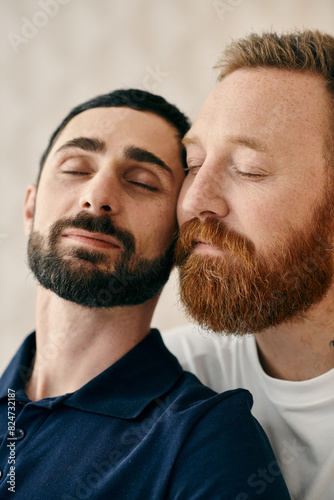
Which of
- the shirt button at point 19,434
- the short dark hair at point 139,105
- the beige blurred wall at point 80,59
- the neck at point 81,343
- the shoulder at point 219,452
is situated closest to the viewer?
the shoulder at point 219,452

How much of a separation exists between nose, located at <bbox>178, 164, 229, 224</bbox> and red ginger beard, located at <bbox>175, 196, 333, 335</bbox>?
22 millimetres

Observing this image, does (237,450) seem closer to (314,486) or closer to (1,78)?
(314,486)

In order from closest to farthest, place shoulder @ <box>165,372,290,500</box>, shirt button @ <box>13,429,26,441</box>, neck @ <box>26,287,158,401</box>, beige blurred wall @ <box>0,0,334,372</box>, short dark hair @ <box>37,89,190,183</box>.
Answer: shoulder @ <box>165,372,290,500</box>, shirt button @ <box>13,429,26,441</box>, neck @ <box>26,287,158,401</box>, short dark hair @ <box>37,89,190,183</box>, beige blurred wall @ <box>0,0,334,372</box>

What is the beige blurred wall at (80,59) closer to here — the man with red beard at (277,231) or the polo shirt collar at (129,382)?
the man with red beard at (277,231)

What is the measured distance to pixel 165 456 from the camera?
0.92 m

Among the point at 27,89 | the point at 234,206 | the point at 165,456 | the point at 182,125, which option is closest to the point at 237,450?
the point at 165,456

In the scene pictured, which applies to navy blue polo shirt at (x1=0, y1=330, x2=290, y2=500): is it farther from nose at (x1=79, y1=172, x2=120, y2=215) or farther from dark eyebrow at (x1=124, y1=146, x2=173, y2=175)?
dark eyebrow at (x1=124, y1=146, x2=173, y2=175)

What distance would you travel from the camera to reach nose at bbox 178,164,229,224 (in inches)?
41.8

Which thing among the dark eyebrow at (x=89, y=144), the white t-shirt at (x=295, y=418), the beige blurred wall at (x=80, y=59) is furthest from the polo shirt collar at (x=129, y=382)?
the beige blurred wall at (x=80, y=59)

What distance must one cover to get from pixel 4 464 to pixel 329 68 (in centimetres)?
108

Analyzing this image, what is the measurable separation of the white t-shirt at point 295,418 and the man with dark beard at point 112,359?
160 millimetres

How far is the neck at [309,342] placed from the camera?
1.15 m

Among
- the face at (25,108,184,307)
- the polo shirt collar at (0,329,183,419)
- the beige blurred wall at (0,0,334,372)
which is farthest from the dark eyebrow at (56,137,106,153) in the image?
the beige blurred wall at (0,0,334,372)

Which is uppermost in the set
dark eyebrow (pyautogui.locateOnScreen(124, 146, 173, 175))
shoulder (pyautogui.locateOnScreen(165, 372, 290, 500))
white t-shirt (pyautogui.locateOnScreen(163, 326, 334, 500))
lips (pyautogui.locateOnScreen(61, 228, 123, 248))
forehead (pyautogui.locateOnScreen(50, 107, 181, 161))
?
forehead (pyautogui.locateOnScreen(50, 107, 181, 161))
